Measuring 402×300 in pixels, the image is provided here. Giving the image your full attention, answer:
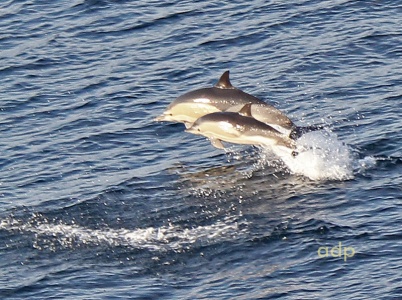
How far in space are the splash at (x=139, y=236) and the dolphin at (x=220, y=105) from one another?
8.19ft

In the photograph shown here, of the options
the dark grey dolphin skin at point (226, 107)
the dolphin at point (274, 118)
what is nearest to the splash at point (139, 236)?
the dolphin at point (274, 118)

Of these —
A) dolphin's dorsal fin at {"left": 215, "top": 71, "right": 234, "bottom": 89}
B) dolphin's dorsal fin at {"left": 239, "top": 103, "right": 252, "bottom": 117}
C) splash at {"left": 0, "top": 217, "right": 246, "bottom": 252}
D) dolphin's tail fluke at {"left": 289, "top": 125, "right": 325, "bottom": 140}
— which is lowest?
splash at {"left": 0, "top": 217, "right": 246, "bottom": 252}

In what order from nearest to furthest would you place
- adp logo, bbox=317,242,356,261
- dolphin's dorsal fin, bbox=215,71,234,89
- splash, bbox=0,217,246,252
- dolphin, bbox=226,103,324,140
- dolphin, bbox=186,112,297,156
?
adp logo, bbox=317,242,356,261, splash, bbox=0,217,246,252, dolphin, bbox=186,112,297,156, dolphin, bbox=226,103,324,140, dolphin's dorsal fin, bbox=215,71,234,89

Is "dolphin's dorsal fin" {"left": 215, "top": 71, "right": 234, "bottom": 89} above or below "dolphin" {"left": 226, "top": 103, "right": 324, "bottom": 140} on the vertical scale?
above

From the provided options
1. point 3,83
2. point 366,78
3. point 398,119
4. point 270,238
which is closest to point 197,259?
point 270,238

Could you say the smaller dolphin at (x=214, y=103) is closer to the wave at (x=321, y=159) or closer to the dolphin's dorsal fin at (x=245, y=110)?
the dolphin's dorsal fin at (x=245, y=110)

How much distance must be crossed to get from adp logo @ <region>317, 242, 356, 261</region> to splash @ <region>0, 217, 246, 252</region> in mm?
1469

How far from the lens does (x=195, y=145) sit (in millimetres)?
20547

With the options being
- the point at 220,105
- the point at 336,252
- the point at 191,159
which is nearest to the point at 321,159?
the point at 220,105

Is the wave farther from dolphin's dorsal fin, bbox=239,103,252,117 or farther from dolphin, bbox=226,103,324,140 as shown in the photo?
dolphin's dorsal fin, bbox=239,103,252,117

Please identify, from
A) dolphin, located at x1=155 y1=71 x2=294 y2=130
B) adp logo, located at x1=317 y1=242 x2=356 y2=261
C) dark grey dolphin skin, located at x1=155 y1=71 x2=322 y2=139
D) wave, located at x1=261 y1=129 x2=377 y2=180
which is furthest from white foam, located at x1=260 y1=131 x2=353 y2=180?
adp logo, located at x1=317 y1=242 x2=356 y2=261

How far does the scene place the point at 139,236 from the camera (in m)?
16.4

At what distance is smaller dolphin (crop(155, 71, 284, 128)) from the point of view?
18.5 m

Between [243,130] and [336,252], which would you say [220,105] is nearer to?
[243,130]
